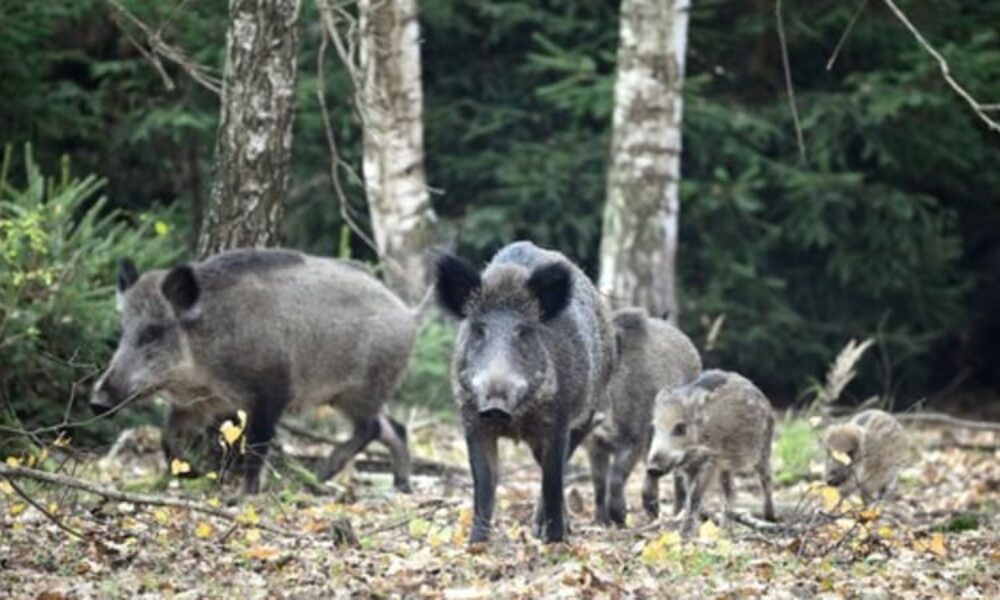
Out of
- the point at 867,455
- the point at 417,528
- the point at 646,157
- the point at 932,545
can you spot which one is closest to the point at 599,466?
the point at 867,455

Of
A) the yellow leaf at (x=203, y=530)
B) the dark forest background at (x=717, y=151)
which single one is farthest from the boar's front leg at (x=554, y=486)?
the dark forest background at (x=717, y=151)

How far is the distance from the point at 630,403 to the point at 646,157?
5.86 meters

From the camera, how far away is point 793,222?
21.0 m

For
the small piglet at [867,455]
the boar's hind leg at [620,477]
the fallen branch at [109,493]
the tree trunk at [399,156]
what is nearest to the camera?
the fallen branch at [109,493]

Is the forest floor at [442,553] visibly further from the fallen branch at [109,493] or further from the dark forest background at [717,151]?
the dark forest background at [717,151]

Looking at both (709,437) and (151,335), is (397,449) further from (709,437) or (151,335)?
(709,437)

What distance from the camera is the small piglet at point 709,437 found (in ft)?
34.2

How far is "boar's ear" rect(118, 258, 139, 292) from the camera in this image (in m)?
11.9

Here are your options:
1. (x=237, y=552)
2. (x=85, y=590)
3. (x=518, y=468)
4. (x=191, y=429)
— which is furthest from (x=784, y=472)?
(x=85, y=590)

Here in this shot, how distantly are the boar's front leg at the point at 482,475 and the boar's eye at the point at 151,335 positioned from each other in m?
3.07

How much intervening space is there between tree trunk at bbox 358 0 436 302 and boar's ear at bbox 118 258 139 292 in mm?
3998

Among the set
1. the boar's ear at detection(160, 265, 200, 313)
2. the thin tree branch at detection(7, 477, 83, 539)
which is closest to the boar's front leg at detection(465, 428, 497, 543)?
the thin tree branch at detection(7, 477, 83, 539)

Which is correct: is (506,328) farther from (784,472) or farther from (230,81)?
(784,472)

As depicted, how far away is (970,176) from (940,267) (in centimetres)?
112
